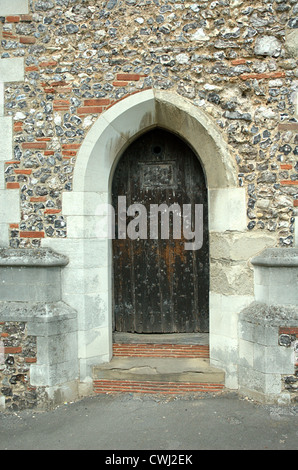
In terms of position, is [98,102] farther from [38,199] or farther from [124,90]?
[38,199]

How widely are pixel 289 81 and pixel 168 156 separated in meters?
1.42

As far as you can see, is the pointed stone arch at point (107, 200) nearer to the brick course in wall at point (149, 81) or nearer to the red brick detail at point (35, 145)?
the brick course in wall at point (149, 81)

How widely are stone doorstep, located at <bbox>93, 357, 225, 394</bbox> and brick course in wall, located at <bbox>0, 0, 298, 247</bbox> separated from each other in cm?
148

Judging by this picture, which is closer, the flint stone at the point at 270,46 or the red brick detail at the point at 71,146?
the flint stone at the point at 270,46

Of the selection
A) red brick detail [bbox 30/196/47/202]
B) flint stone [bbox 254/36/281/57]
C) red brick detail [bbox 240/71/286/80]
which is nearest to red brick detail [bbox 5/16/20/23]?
red brick detail [bbox 30/196/47/202]

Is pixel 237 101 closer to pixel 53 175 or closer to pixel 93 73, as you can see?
pixel 93 73

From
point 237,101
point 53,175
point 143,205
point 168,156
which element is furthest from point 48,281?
point 237,101

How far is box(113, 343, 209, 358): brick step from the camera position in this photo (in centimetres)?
429

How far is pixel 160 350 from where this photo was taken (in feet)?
14.3

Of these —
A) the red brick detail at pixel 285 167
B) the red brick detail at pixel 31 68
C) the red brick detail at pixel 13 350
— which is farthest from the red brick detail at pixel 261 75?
the red brick detail at pixel 13 350

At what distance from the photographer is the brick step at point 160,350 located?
169 inches

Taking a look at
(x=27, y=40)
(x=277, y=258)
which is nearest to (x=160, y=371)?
(x=277, y=258)

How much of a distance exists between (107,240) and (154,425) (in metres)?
1.81

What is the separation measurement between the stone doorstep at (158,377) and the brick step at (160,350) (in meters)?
0.13
